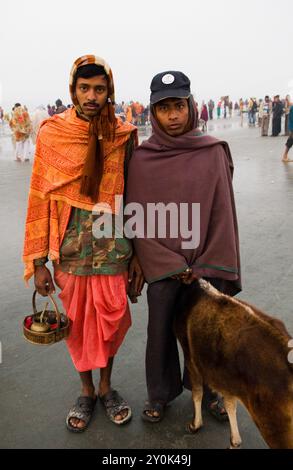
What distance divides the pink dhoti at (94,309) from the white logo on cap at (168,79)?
3.90 feet

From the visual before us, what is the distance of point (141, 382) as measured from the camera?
10.0ft

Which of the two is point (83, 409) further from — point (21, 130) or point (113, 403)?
point (21, 130)

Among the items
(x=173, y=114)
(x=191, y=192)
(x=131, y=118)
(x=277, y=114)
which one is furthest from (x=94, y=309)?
(x=131, y=118)

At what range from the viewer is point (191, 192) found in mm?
2383

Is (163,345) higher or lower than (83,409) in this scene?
higher

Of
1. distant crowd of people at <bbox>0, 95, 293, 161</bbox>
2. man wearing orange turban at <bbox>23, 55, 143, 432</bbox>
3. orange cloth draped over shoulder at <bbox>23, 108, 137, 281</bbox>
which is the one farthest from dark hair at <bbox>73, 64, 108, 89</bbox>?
distant crowd of people at <bbox>0, 95, 293, 161</bbox>

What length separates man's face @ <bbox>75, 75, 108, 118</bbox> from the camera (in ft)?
7.68

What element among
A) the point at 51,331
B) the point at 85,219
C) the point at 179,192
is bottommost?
the point at 51,331

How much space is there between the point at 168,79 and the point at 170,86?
40mm

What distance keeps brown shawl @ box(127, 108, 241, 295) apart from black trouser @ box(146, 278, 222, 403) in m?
0.10

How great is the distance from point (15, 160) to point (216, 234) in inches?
572

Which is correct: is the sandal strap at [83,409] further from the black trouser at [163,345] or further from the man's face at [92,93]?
the man's face at [92,93]

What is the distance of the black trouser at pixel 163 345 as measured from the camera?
2533 mm

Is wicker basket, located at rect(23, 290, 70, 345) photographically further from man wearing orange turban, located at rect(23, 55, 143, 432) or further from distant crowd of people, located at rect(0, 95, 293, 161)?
distant crowd of people, located at rect(0, 95, 293, 161)
